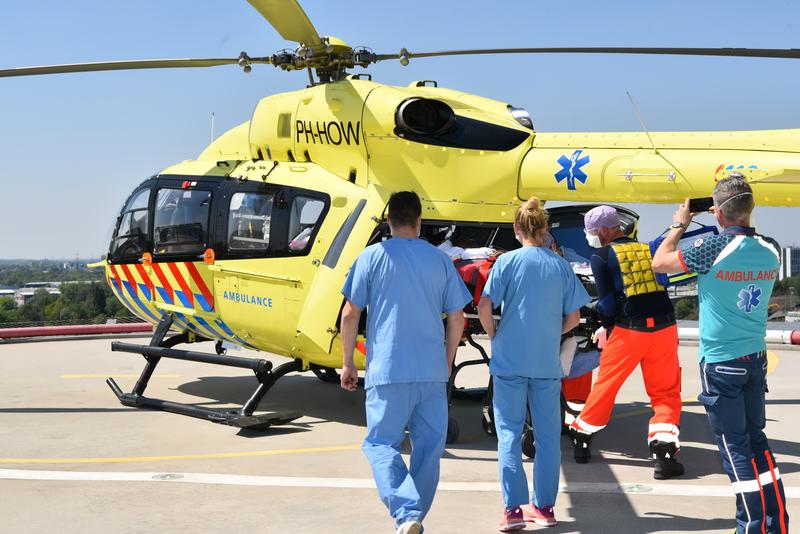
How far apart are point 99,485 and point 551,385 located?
297 cm

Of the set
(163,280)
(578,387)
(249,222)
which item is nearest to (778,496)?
(578,387)

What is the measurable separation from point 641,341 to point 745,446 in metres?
1.71

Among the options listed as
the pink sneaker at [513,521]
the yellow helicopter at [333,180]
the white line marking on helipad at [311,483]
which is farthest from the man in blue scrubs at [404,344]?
the yellow helicopter at [333,180]

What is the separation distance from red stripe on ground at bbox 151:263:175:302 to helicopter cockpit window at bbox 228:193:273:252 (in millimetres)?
989

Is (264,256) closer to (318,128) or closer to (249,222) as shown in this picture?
(249,222)

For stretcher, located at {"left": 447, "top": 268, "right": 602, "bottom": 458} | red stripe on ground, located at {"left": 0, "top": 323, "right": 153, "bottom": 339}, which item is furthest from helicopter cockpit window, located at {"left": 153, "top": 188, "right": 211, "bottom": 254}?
red stripe on ground, located at {"left": 0, "top": 323, "right": 153, "bottom": 339}

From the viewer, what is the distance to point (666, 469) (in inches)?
229

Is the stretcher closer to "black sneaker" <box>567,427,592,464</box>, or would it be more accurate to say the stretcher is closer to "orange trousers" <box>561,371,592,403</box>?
"orange trousers" <box>561,371,592,403</box>

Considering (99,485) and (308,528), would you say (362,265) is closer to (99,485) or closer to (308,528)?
(308,528)

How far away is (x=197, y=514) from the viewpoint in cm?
504

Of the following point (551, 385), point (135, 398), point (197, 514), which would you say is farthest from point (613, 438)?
point (135, 398)

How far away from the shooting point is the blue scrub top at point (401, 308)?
449 cm

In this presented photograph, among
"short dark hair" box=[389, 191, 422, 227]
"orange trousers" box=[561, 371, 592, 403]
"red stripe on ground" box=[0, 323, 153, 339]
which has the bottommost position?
"red stripe on ground" box=[0, 323, 153, 339]

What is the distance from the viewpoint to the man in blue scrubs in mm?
4469
